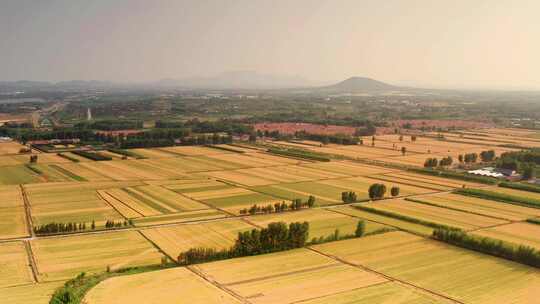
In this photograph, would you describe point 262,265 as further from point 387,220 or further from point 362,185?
point 362,185

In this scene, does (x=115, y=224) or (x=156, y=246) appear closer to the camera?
(x=156, y=246)

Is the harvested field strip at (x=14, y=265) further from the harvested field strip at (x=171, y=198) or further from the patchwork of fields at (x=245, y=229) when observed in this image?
the harvested field strip at (x=171, y=198)

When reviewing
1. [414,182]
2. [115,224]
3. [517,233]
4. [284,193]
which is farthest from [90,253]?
[414,182]

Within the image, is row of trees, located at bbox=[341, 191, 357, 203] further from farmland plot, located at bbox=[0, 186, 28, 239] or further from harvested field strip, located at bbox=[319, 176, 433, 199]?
farmland plot, located at bbox=[0, 186, 28, 239]

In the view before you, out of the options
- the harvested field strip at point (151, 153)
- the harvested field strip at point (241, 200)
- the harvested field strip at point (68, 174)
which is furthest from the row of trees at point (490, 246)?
the harvested field strip at point (151, 153)

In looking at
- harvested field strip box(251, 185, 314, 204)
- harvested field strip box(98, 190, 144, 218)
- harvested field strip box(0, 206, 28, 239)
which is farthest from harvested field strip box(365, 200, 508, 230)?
harvested field strip box(0, 206, 28, 239)

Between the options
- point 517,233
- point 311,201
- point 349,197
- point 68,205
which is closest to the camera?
point 517,233

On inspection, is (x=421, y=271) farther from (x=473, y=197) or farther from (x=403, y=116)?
(x=403, y=116)
